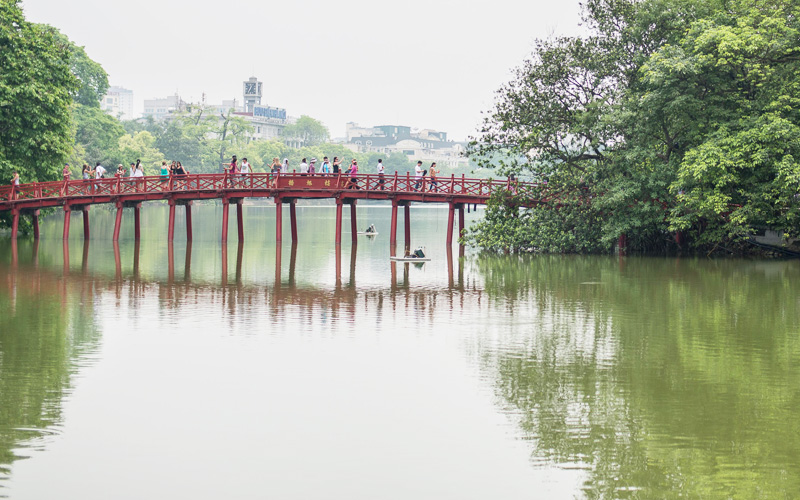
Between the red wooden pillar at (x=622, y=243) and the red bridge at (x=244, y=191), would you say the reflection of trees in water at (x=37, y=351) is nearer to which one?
the red bridge at (x=244, y=191)

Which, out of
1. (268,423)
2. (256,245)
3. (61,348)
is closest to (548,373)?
(268,423)

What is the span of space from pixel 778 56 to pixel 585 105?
7.59 meters

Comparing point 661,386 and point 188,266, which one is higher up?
point 188,266

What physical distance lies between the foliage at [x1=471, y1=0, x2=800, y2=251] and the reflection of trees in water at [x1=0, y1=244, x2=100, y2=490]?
1829 centimetres

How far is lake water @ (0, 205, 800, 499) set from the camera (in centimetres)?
996

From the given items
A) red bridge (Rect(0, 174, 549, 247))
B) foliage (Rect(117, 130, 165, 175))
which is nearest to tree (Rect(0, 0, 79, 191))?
red bridge (Rect(0, 174, 549, 247))

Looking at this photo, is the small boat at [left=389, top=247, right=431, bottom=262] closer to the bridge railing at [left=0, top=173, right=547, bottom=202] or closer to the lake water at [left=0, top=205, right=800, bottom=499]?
the bridge railing at [left=0, top=173, right=547, bottom=202]

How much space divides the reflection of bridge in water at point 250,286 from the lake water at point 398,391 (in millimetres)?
166

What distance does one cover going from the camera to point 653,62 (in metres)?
34.1

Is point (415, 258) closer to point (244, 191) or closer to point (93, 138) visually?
point (244, 191)

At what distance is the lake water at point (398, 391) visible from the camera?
392 inches

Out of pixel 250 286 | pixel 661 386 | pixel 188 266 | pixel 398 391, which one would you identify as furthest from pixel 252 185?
pixel 661 386

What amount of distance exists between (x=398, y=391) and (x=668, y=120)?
24.8 m

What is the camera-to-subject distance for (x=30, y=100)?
131 feet
